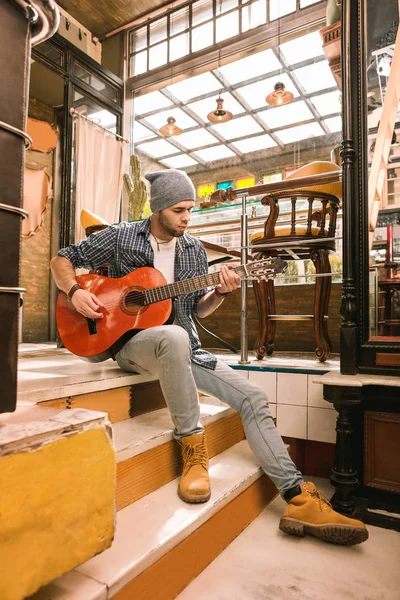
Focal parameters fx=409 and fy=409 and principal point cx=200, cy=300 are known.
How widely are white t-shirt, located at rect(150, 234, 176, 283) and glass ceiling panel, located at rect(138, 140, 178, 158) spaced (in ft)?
18.5

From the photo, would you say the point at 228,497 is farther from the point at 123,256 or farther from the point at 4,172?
the point at 4,172

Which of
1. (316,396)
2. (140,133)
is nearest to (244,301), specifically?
(316,396)

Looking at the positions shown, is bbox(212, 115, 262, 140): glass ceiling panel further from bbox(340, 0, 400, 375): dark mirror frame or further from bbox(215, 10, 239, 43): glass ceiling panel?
bbox(340, 0, 400, 375): dark mirror frame

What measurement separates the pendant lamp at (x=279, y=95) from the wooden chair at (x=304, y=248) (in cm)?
316

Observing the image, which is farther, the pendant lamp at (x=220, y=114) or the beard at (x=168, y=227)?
the pendant lamp at (x=220, y=114)

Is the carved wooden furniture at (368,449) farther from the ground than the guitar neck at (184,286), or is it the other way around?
the guitar neck at (184,286)

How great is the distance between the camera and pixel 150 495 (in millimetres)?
1480

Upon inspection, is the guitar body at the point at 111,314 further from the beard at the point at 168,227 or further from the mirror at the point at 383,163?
the mirror at the point at 383,163

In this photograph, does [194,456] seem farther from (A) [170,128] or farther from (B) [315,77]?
(B) [315,77]

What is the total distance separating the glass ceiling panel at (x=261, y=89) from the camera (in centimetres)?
588

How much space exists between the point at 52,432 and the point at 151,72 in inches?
227

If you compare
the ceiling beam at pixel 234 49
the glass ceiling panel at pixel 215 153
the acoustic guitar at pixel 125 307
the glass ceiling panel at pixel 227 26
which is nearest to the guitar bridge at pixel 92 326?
the acoustic guitar at pixel 125 307

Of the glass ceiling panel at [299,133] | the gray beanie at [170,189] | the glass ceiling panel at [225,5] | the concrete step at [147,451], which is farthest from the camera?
the glass ceiling panel at [299,133]

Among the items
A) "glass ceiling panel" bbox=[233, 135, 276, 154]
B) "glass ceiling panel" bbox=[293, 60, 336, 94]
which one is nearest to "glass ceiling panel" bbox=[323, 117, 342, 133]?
"glass ceiling panel" bbox=[293, 60, 336, 94]
